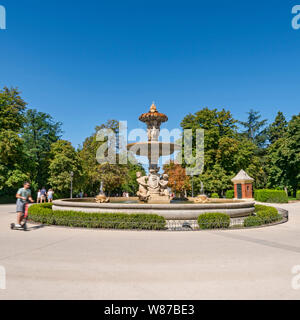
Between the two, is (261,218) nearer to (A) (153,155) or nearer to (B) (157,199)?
(B) (157,199)

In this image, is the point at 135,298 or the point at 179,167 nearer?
the point at 135,298

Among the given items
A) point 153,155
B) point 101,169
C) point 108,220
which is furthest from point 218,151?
point 108,220

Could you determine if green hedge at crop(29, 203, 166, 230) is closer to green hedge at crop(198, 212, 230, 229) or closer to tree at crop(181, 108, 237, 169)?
green hedge at crop(198, 212, 230, 229)

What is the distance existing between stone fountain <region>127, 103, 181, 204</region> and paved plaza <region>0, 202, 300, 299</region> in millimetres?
7160

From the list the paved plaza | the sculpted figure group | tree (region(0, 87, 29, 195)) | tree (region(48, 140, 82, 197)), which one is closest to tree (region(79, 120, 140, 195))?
tree (region(48, 140, 82, 197))

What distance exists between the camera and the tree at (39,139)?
3994 centimetres

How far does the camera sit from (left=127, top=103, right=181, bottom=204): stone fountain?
15.7 metres

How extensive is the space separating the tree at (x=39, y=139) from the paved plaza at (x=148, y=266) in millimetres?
34046

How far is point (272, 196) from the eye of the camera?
31.0 metres

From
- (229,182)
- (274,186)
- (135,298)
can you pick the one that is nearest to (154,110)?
(135,298)
